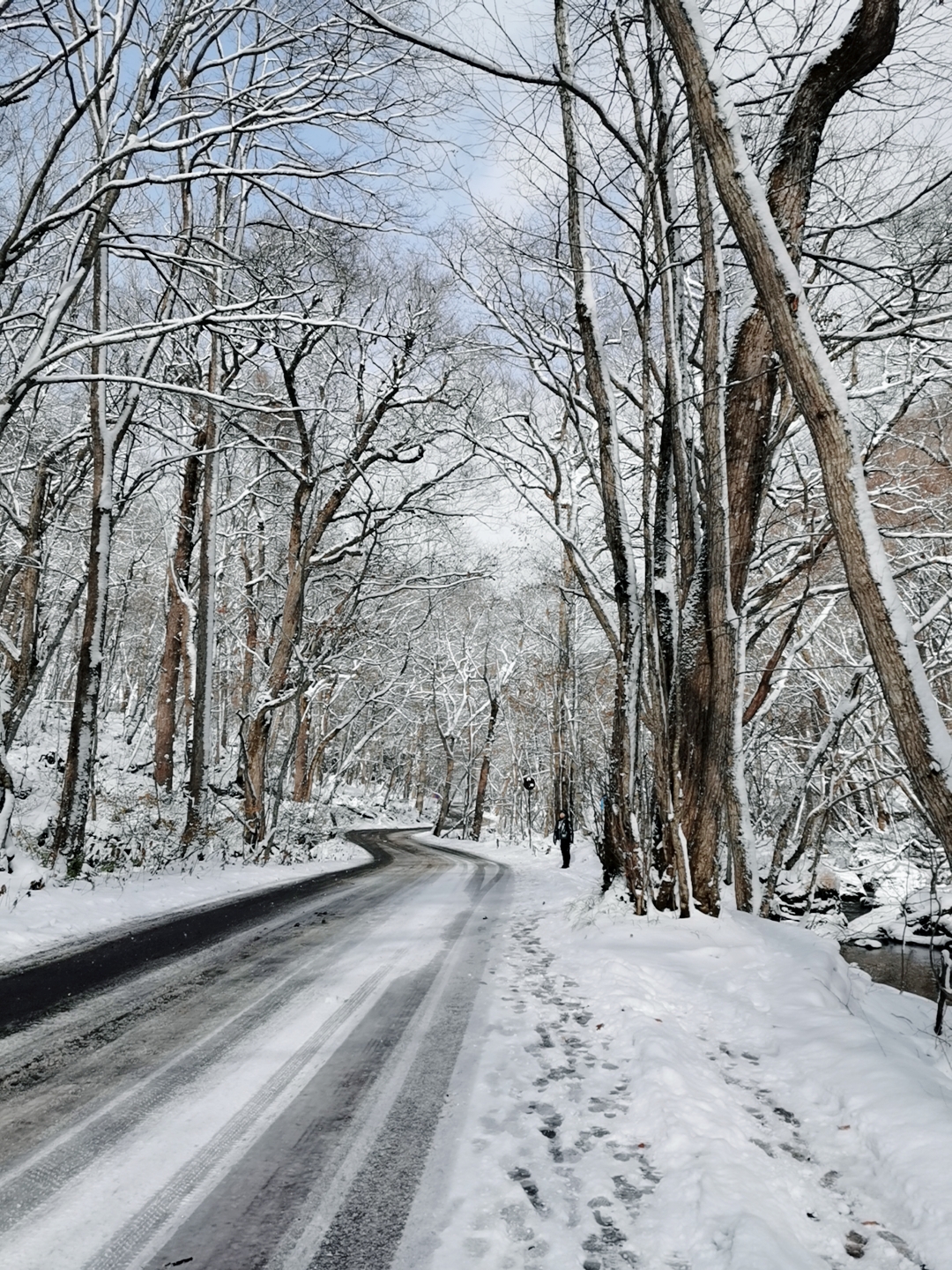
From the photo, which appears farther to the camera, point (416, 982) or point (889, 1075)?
point (416, 982)

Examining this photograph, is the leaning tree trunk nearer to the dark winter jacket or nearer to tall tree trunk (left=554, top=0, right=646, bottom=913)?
tall tree trunk (left=554, top=0, right=646, bottom=913)

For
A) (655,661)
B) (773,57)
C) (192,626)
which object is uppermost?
(773,57)

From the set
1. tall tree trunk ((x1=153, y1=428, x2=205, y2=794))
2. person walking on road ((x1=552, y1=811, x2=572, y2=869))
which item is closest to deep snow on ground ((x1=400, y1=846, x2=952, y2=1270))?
person walking on road ((x1=552, y1=811, x2=572, y2=869))

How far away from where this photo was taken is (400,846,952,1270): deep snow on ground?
2107mm

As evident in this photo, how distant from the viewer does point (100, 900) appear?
7.48 m

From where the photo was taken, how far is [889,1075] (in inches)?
125

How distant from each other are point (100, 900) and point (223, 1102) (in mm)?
5621

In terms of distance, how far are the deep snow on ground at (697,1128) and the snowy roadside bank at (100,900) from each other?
366cm

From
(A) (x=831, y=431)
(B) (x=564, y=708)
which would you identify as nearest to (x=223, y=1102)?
(A) (x=831, y=431)

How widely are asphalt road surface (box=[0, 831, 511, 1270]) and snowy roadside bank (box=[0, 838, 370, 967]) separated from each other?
31.8 inches

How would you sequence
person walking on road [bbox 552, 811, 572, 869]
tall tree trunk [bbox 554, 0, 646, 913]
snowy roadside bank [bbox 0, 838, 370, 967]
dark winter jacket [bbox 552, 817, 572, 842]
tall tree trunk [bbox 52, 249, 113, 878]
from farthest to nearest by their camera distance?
dark winter jacket [bbox 552, 817, 572, 842]
person walking on road [bbox 552, 811, 572, 869]
tall tree trunk [bbox 52, 249, 113, 878]
tall tree trunk [bbox 554, 0, 646, 913]
snowy roadside bank [bbox 0, 838, 370, 967]

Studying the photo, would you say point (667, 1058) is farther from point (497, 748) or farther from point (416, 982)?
point (497, 748)

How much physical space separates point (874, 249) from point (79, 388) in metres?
14.7

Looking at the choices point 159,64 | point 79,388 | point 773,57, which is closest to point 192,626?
point 79,388
